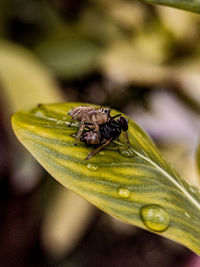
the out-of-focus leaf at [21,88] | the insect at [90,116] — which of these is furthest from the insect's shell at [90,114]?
the out-of-focus leaf at [21,88]

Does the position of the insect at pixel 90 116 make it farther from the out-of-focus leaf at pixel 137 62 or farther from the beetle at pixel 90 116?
the out-of-focus leaf at pixel 137 62

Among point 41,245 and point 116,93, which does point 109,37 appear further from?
point 41,245

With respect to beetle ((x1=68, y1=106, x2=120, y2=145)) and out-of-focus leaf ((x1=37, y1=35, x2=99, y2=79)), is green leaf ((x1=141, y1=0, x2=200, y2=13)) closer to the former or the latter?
beetle ((x1=68, y1=106, x2=120, y2=145))

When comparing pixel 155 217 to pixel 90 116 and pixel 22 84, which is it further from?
pixel 22 84

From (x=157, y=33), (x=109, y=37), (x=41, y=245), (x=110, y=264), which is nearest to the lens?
(x=157, y=33)

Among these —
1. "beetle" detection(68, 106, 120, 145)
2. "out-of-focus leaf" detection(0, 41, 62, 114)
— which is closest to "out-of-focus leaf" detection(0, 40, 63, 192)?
"out-of-focus leaf" detection(0, 41, 62, 114)

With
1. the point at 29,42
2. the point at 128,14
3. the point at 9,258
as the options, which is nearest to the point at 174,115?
the point at 128,14

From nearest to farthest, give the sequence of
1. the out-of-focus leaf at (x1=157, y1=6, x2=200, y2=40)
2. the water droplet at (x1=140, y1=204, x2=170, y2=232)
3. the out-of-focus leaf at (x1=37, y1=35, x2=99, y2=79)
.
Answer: the water droplet at (x1=140, y1=204, x2=170, y2=232), the out-of-focus leaf at (x1=157, y1=6, x2=200, y2=40), the out-of-focus leaf at (x1=37, y1=35, x2=99, y2=79)
